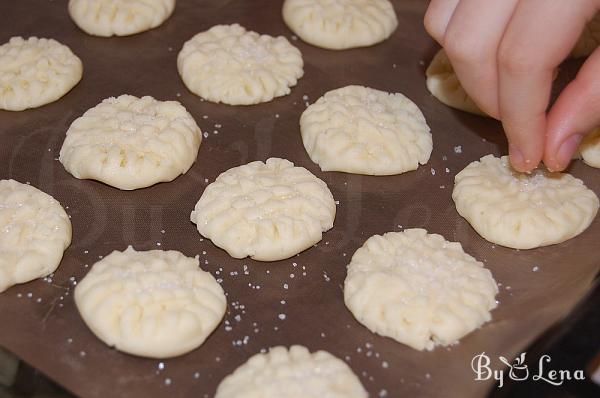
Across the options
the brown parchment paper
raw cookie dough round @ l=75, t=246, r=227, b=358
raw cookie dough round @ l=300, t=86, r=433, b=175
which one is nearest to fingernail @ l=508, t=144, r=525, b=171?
the brown parchment paper

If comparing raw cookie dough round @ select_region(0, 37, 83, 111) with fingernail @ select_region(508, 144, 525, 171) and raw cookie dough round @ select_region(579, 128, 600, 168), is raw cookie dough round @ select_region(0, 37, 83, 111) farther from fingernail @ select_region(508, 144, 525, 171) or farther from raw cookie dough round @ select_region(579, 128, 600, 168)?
raw cookie dough round @ select_region(579, 128, 600, 168)

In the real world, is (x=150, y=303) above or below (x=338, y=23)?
below

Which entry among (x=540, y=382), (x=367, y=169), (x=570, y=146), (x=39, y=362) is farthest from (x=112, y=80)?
(x=540, y=382)

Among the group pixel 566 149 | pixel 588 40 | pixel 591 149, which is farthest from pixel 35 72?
pixel 588 40

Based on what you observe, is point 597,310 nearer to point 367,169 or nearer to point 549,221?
point 549,221

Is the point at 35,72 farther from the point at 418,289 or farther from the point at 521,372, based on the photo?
the point at 521,372

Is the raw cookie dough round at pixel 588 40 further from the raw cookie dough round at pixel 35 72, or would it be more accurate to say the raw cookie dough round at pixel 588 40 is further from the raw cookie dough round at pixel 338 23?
the raw cookie dough round at pixel 35 72
